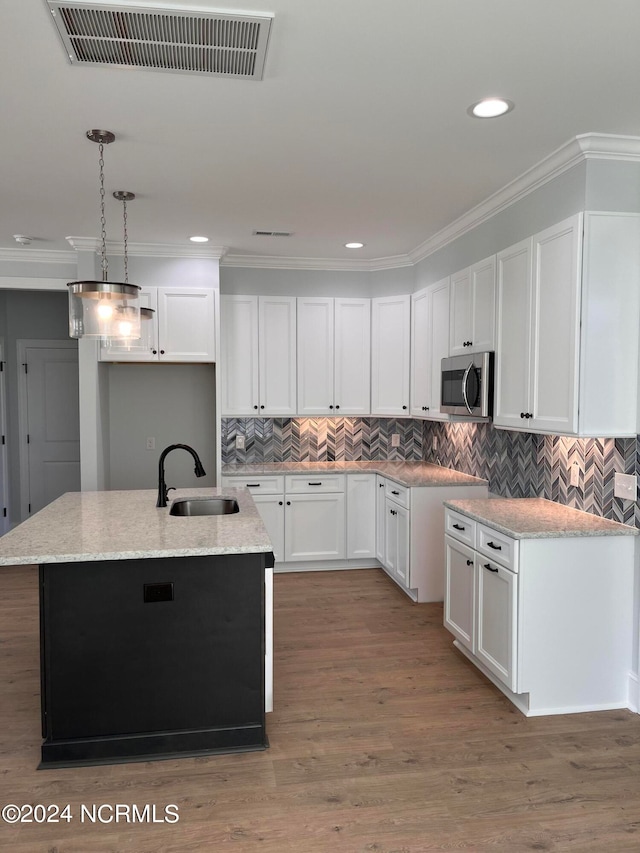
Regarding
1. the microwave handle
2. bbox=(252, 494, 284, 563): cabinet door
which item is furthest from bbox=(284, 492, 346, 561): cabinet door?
the microwave handle

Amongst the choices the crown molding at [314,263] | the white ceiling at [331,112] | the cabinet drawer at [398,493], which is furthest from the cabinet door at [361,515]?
the white ceiling at [331,112]

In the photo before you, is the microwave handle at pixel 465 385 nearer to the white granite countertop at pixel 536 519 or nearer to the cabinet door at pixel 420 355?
the white granite countertop at pixel 536 519

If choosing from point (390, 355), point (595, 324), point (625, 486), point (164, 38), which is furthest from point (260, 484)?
point (164, 38)

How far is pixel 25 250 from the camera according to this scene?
524cm

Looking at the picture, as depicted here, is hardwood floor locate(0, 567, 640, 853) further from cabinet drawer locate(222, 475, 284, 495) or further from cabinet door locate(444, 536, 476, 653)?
cabinet drawer locate(222, 475, 284, 495)

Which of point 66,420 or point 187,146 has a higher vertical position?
point 187,146

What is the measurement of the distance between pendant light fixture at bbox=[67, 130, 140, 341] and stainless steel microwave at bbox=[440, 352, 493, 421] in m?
2.03

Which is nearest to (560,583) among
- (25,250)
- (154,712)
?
(154,712)

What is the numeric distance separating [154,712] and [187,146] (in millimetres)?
2555

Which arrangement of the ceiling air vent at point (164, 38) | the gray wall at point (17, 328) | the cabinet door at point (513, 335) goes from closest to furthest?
the ceiling air vent at point (164, 38), the cabinet door at point (513, 335), the gray wall at point (17, 328)

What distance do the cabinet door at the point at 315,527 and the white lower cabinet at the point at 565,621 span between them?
2.38m

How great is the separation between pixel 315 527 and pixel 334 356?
1.49 m

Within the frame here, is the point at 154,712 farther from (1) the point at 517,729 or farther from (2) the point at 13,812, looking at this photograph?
(1) the point at 517,729

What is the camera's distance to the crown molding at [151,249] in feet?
16.3
